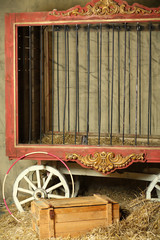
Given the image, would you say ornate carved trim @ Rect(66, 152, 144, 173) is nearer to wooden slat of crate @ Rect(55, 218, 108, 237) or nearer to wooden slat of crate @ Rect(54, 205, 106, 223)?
wooden slat of crate @ Rect(54, 205, 106, 223)

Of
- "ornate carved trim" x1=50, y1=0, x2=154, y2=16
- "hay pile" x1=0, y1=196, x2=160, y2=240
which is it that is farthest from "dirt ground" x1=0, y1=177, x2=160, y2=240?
"ornate carved trim" x1=50, y1=0, x2=154, y2=16

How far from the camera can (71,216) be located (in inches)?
136

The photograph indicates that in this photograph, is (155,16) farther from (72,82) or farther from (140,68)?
(72,82)

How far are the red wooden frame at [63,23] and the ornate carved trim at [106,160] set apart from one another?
0.04 m

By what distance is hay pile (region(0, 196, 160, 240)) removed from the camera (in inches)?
134

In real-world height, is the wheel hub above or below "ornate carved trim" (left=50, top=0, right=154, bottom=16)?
below

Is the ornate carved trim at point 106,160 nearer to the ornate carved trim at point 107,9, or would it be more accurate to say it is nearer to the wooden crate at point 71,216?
the wooden crate at point 71,216

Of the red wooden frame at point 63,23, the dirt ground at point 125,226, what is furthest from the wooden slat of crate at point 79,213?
the red wooden frame at point 63,23

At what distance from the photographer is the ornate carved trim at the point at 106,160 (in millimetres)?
3826

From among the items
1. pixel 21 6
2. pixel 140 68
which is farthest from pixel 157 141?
pixel 21 6

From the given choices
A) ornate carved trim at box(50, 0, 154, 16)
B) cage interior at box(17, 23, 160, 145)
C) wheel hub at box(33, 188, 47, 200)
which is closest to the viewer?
ornate carved trim at box(50, 0, 154, 16)

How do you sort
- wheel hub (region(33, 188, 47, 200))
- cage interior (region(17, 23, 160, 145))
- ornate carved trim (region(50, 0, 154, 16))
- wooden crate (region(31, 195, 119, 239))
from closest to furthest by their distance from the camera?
1. wooden crate (region(31, 195, 119, 239))
2. ornate carved trim (region(50, 0, 154, 16))
3. wheel hub (region(33, 188, 47, 200))
4. cage interior (region(17, 23, 160, 145))

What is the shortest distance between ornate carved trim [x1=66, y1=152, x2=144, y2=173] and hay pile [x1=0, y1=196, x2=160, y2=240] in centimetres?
46

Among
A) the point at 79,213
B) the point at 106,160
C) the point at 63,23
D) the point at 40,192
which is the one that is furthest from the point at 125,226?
the point at 63,23
